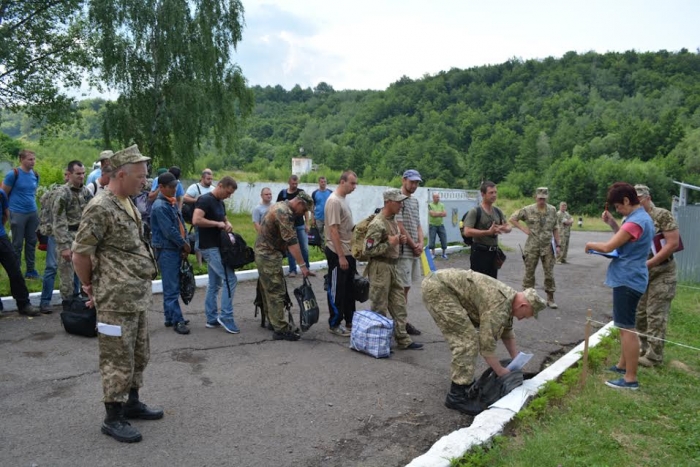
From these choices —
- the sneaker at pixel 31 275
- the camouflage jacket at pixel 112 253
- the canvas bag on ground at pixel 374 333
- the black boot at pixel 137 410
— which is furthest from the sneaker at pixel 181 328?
the sneaker at pixel 31 275

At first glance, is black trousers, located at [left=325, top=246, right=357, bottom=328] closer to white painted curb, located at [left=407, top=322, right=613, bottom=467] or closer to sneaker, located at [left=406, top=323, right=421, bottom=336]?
sneaker, located at [left=406, top=323, right=421, bottom=336]

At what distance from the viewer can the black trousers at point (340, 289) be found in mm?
6859

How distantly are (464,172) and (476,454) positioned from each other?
2637 inches

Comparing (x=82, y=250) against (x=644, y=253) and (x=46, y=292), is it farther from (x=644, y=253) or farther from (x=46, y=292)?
(x=644, y=253)

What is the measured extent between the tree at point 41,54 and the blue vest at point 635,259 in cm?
1985

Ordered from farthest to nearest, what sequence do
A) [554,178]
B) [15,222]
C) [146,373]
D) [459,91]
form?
1. [459,91]
2. [554,178]
3. [15,222]
4. [146,373]

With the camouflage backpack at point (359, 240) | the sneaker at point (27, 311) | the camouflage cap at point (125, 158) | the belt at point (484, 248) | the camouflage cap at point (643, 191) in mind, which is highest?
the camouflage cap at point (125, 158)

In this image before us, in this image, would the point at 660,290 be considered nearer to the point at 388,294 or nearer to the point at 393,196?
the point at 388,294

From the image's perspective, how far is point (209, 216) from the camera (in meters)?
6.78

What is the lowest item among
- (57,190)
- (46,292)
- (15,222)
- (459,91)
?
(46,292)

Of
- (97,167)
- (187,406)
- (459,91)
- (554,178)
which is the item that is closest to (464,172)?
(554,178)

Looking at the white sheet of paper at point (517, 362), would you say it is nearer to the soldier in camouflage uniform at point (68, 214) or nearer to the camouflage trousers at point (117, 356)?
the camouflage trousers at point (117, 356)

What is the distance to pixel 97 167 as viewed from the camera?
960 cm

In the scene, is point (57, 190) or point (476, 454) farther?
point (57, 190)
